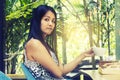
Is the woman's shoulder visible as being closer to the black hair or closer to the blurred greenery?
the black hair

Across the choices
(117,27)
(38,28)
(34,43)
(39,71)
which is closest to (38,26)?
(38,28)

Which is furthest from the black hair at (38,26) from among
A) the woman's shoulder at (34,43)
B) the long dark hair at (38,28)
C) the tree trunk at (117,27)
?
the tree trunk at (117,27)

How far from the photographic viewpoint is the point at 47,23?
325cm

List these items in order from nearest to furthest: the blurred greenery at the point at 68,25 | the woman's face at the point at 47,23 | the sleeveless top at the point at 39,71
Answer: the sleeveless top at the point at 39,71 < the woman's face at the point at 47,23 < the blurred greenery at the point at 68,25

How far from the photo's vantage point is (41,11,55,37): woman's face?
3.24 m

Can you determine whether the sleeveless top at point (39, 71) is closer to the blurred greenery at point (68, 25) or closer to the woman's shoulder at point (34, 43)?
the woman's shoulder at point (34, 43)

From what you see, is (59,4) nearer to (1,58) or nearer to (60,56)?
(60,56)

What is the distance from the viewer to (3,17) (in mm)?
4383

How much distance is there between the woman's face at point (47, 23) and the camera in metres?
3.24

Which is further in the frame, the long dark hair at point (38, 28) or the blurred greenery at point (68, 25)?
the blurred greenery at point (68, 25)

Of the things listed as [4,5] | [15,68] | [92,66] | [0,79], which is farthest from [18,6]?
[0,79]

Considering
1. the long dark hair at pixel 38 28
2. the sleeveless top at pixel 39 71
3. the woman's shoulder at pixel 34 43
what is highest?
the long dark hair at pixel 38 28

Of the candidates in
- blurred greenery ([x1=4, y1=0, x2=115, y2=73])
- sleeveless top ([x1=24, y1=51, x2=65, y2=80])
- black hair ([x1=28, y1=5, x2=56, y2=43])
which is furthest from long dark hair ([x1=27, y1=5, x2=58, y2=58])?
blurred greenery ([x1=4, y1=0, x2=115, y2=73])

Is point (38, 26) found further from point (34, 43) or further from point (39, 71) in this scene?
point (39, 71)
